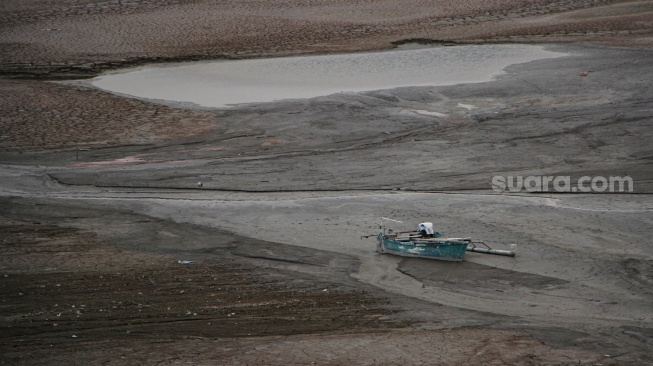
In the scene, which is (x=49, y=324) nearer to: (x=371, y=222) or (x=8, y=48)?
(x=371, y=222)

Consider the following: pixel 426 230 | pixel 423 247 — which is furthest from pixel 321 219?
pixel 423 247

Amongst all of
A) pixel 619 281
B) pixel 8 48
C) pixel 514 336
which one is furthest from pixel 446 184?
pixel 8 48

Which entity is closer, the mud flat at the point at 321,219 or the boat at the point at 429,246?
the mud flat at the point at 321,219

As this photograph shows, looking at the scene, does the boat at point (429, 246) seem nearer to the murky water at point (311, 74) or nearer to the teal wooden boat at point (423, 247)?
the teal wooden boat at point (423, 247)

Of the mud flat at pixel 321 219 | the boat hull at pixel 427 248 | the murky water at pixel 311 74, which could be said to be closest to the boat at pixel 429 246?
Result: the boat hull at pixel 427 248

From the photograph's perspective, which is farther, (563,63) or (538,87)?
(563,63)

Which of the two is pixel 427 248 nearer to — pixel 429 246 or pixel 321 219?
pixel 429 246
